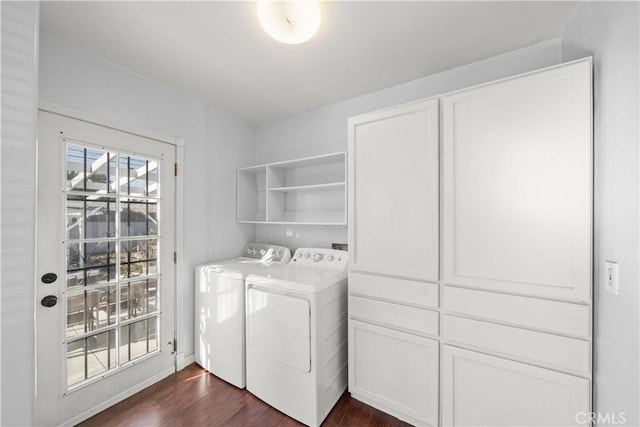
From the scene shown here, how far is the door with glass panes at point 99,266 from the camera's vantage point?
5.19ft

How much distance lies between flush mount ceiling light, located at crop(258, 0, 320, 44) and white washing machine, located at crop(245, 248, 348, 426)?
58.1 inches

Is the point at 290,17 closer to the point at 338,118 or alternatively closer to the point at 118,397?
the point at 338,118

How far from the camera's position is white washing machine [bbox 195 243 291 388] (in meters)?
2.04

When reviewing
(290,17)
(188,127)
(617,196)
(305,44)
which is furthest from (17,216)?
(188,127)

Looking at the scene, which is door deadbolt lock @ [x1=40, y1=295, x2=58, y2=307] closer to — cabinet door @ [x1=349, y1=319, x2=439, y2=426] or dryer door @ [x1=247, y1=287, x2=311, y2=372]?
dryer door @ [x1=247, y1=287, x2=311, y2=372]

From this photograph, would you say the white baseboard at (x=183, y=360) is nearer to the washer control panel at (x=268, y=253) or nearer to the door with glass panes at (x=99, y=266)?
the door with glass panes at (x=99, y=266)

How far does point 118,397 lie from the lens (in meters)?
1.89

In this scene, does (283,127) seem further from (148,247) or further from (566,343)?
(566,343)

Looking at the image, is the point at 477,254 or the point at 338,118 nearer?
the point at 477,254

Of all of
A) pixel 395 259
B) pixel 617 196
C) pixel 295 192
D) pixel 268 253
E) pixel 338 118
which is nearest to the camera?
pixel 617 196

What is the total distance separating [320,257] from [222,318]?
39.7 inches

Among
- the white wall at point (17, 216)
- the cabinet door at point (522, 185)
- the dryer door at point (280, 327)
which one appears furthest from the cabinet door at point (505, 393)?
the white wall at point (17, 216)

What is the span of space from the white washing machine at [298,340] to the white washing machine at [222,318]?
0.10 meters

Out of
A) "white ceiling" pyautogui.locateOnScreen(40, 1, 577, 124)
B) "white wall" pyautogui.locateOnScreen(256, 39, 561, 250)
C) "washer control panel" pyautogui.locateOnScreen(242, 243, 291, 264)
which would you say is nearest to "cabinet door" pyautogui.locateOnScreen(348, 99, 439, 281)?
"white ceiling" pyautogui.locateOnScreen(40, 1, 577, 124)
